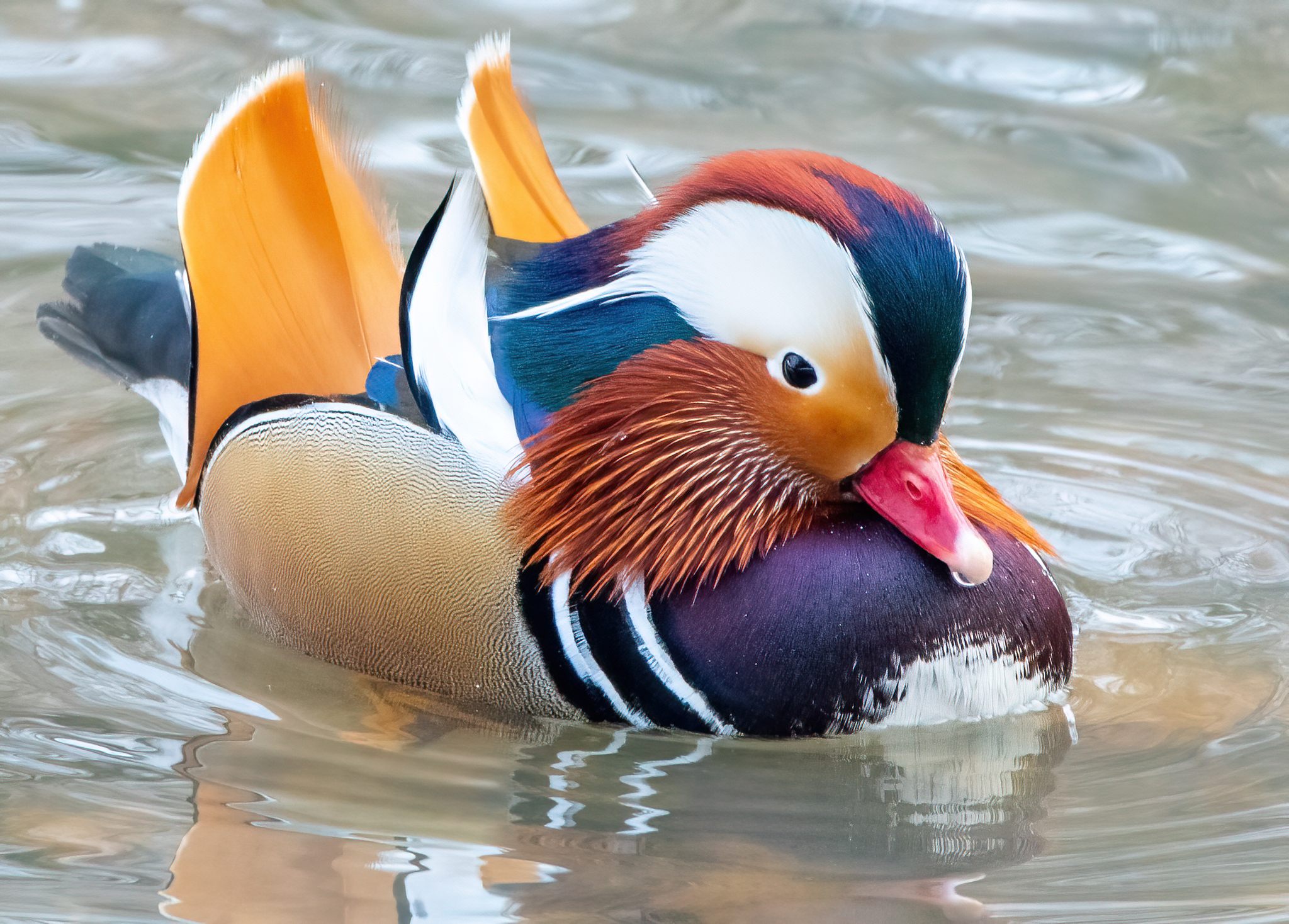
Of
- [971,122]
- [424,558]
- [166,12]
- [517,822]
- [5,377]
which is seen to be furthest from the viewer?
[166,12]

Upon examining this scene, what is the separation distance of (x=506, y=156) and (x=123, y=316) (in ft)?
3.36

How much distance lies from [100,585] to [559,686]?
3.85ft

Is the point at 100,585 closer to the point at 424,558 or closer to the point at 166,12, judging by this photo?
the point at 424,558

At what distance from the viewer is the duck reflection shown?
103 inches

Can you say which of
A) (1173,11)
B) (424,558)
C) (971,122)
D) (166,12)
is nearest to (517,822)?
(424,558)

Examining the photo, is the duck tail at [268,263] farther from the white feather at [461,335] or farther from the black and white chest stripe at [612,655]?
the black and white chest stripe at [612,655]

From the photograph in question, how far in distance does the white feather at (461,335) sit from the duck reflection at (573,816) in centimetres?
51

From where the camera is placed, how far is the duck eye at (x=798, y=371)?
2846mm

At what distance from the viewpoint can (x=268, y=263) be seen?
3520mm

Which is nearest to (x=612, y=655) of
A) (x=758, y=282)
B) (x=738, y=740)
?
(x=738, y=740)

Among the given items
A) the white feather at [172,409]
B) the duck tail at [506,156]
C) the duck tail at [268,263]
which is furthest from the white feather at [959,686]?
the white feather at [172,409]

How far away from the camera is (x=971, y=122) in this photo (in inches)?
251

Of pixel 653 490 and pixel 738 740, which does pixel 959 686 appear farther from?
pixel 653 490

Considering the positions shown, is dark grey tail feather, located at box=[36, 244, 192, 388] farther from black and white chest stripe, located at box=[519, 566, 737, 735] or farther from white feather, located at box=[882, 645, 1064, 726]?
white feather, located at box=[882, 645, 1064, 726]
